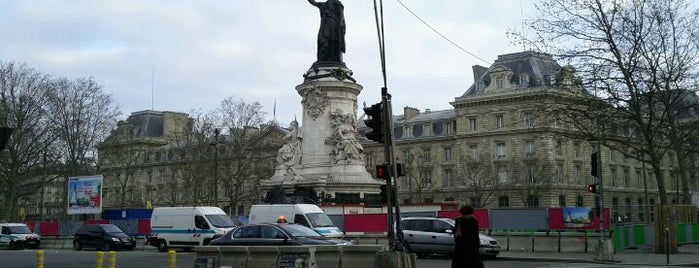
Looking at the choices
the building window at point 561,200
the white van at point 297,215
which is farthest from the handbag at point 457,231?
the building window at point 561,200

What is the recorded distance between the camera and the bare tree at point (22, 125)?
6075cm

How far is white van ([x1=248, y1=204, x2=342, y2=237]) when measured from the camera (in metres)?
31.2

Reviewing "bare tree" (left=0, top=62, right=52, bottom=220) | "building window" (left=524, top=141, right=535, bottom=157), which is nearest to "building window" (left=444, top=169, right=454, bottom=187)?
"building window" (left=524, top=141, right=535, bottom=157)

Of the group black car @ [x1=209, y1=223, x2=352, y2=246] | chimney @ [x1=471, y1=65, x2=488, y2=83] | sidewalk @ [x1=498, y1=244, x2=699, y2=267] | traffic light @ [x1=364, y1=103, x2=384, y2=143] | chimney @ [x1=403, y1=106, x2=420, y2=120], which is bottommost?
sidewalk @ [x1=498, y1=244, x2=699, y2=267]

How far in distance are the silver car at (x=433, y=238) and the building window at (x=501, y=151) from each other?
60696mm

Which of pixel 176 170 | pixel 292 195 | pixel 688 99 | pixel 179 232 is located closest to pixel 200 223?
pixel 179 232

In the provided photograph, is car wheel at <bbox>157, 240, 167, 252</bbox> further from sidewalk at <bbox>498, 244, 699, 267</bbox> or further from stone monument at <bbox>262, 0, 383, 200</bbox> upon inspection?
sidewalk at <bbox>498, 244, 699, 267</bbox>

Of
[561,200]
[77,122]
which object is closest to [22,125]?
[77,122]

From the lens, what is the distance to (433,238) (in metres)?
28.1

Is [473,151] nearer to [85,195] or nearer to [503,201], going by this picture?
[503,201]

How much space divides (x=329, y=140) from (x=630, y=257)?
1957 centimetres

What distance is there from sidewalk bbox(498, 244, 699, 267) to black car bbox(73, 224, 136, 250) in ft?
61.8

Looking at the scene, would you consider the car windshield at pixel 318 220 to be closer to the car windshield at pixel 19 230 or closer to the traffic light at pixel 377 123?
the traffic light at pixel 377 123

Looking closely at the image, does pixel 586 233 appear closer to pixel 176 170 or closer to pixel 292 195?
pixel 292 195
